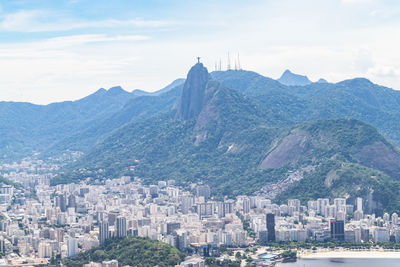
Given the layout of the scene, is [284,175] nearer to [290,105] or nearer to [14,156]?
[290,105]

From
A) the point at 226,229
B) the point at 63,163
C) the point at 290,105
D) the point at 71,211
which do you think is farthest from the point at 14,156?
the point at 226,229

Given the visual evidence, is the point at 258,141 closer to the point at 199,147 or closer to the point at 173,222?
the point at 199,147

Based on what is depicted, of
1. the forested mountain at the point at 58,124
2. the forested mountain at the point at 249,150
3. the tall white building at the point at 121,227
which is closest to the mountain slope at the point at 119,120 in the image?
the forested mountain at the point at 58,124

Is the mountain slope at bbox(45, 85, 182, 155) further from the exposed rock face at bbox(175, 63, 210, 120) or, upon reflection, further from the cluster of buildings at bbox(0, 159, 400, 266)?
the cluster of buildings at bbox(0, 159, 400, 266)

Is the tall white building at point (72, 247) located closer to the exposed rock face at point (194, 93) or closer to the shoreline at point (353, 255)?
the shoreline at point (353, 255)

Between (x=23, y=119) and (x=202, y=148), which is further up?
(x=23, y=119)

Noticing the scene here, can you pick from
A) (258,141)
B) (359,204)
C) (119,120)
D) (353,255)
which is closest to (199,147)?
(258,141)

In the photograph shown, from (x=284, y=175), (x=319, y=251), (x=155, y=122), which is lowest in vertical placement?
(x=319, y=251)

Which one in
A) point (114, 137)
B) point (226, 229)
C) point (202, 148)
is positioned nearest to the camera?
point (226, 229)
